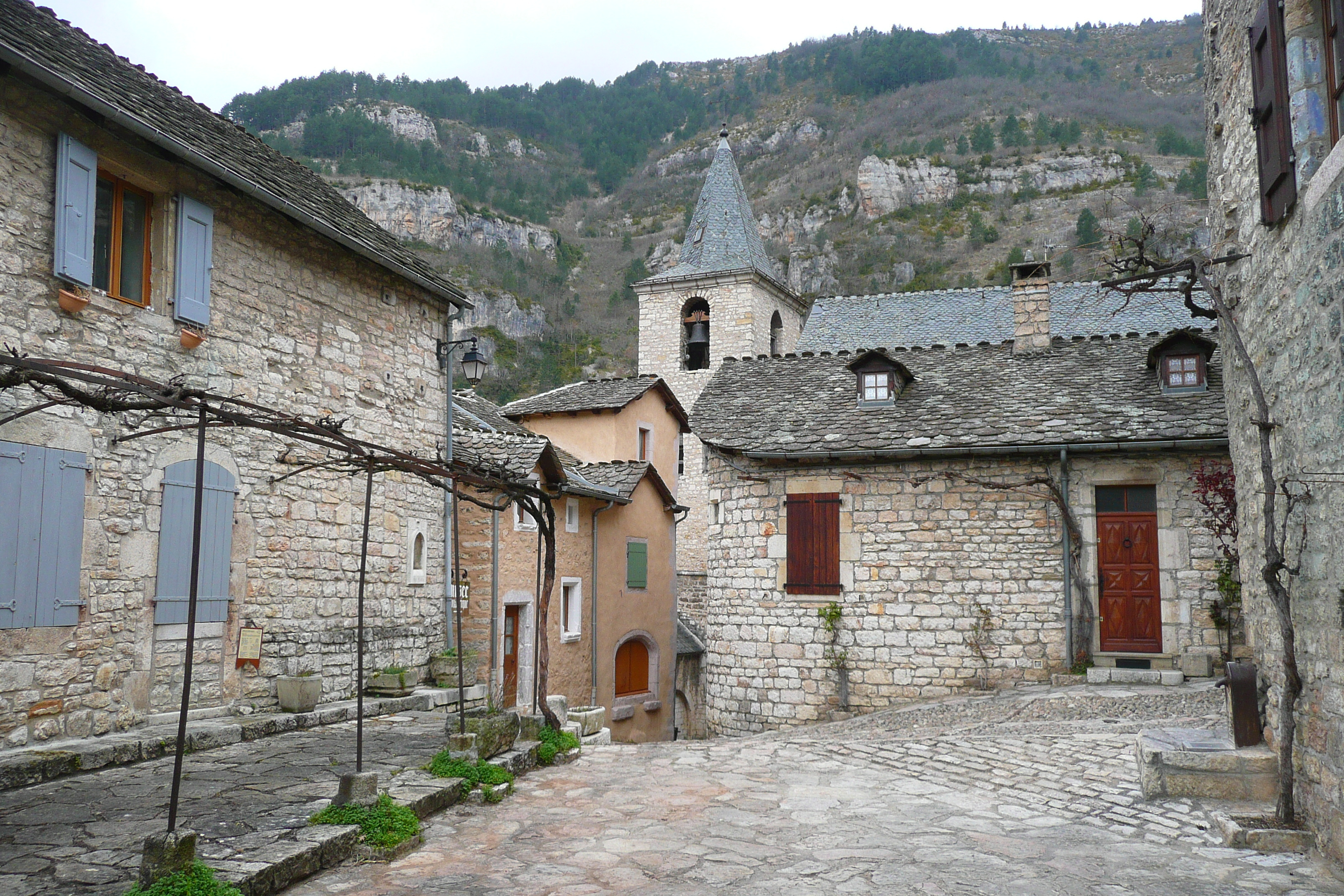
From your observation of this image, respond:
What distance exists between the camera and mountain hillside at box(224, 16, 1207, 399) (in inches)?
2044

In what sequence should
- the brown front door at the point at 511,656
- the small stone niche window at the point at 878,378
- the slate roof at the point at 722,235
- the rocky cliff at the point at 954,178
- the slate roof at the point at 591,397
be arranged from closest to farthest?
the small stone niche window at the point at 878,378
the brown front door at the point at 511,656
the slate roof at the point at 591,397
the slate roof at the point at 722,235
the rocky cliff at the point at 954,178

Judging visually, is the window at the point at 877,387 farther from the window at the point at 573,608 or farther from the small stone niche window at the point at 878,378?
the window at the point at 573,608

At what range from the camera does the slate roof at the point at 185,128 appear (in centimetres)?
701

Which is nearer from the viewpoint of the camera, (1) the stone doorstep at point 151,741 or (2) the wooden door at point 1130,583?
(1) the stone doorstep at point 151,741

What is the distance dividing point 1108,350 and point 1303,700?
Answer: 32.2 feet

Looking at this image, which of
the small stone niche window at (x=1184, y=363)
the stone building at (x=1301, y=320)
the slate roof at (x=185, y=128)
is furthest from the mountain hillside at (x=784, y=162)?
the stone building at (x=1301, y=320)

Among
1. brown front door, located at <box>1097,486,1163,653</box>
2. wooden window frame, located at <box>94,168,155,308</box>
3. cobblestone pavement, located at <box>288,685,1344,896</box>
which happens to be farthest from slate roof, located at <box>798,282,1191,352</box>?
wooden window frame, located at <box>94,168,155,308</box>

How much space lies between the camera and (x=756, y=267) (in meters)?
27.9

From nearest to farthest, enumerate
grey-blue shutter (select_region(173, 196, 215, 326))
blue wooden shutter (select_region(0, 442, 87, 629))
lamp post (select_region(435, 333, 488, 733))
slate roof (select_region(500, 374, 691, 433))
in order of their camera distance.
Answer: blue wooden shutter (select_region(0, 442, 87, 629)) < grey-blue shutter (select_region(173, 196, 215, 326)) < lamp post (select_region(435, 333, 488, 733)) < slate roof (select_region(500, 374, 691, 433))

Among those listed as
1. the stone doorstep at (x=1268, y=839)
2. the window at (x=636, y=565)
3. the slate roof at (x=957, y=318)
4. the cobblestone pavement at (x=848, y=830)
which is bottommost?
the cobblestone pavement at (x=848, y=830)

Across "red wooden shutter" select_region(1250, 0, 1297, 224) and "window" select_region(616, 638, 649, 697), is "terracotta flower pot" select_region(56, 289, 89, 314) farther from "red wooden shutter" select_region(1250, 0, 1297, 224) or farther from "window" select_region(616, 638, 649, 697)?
"window" select_region(616, 638, 649, 697)

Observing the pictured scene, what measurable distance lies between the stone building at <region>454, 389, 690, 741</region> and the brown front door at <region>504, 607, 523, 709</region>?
2 cm

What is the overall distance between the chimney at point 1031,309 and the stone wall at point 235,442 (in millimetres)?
8585

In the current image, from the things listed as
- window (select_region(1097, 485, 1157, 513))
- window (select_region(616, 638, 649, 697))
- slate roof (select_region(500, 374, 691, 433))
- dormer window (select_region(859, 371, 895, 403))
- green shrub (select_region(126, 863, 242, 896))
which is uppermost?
slate roof (select_region(500, 374, 691, 433))
